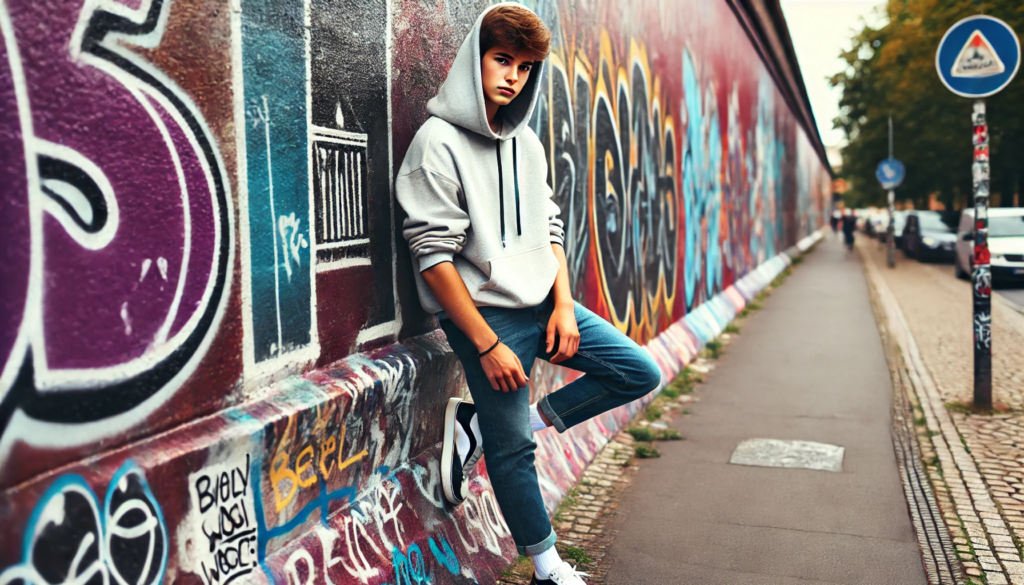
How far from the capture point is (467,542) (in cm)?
318

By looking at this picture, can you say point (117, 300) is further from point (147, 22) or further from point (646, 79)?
point (646, 79)

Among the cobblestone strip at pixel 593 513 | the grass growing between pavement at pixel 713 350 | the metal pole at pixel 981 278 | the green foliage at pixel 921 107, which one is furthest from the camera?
the green foliage at pixel 921 107

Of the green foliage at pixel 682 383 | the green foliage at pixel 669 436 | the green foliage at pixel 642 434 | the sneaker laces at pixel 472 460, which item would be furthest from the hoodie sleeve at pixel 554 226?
the green foliage at pixel 682 383

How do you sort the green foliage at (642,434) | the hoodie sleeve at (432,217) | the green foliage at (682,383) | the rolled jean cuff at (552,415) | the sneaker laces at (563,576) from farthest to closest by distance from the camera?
the green foliage at (682,383) < the green foliage at (642,434) < the rolled jean cuff at (552,415) < the sneaker laces at (563,576) < the hoodie sleeve at (432,217)

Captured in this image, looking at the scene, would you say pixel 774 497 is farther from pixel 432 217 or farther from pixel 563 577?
pixel 432 217

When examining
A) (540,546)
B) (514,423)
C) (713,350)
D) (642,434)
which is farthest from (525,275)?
(713,350)

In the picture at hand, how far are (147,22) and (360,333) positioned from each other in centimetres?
122

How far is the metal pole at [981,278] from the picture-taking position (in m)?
6.17

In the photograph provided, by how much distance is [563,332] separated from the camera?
2873mm

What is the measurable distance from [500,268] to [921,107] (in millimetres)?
29424

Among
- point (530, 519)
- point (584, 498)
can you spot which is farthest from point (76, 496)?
point (584, 498)

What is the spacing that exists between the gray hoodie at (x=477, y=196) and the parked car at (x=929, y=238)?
22704 mm

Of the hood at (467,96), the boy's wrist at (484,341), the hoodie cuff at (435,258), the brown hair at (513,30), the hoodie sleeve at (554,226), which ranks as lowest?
the boy's wrist at (484,341)

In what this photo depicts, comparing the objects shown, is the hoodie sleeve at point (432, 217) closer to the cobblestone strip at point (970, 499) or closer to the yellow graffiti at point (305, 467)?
the yellow graffiti at point (305, 467)
